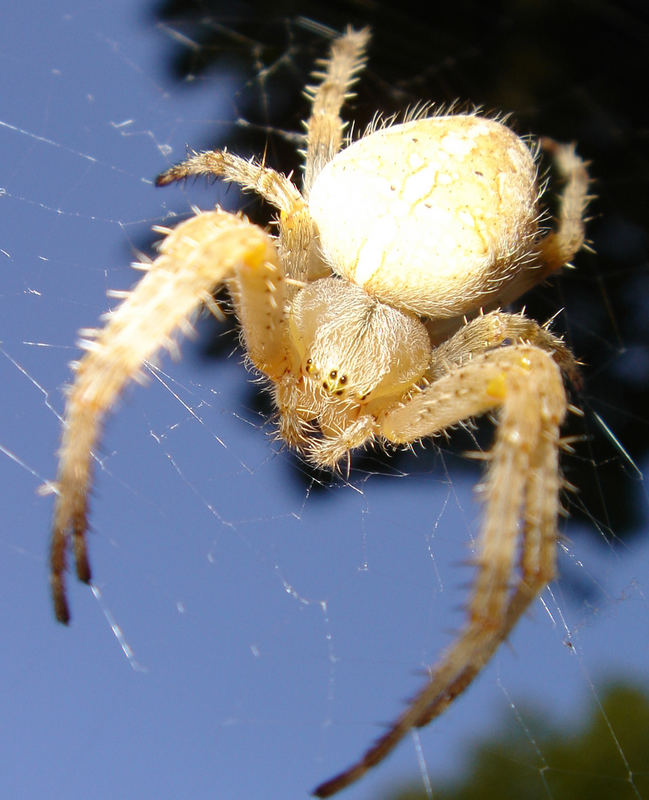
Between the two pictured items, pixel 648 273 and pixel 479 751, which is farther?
pixel 648 273

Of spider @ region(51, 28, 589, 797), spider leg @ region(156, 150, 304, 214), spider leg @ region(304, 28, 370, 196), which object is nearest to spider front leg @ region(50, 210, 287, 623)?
spider @ region(51, 28, 589, 797)

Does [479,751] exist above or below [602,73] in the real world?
below

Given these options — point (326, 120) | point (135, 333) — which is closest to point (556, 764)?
point (135, 333)

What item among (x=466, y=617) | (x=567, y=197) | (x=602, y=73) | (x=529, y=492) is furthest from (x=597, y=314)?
(x=466, y=617)

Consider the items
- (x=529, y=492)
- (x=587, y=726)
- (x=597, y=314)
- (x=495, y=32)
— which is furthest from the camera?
(x=495, y=32)

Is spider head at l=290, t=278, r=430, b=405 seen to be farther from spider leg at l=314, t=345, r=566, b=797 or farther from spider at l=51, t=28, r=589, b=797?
spider leg at l=314, t=345, r=566, b=797

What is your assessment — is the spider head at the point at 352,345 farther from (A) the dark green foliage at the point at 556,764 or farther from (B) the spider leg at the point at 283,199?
(A) the dark green foliage at the point at 556,764

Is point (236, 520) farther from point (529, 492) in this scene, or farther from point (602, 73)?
point (602, 73)
